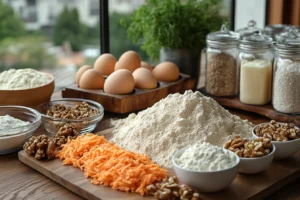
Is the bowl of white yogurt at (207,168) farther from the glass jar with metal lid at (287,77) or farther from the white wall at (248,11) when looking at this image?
the white wall at (248,11)

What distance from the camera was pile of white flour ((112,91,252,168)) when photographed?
1365 mm

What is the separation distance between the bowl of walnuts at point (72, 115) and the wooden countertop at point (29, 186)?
0.18 m

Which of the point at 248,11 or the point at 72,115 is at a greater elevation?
Answer: the point at 248,11

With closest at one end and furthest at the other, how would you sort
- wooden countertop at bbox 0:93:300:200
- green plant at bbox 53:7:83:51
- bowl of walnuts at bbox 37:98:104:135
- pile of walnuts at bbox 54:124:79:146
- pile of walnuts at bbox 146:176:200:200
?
1. pile of walnuts at bbox 146:176:200:200
2. wooden countertop at bbox 0:93:300:200
3. pile of walnuts at bbox 54:124:79:146
4. bowl of walnuts at bbox 37:98:104:135
5. green plant at bbox 53:7:83:51

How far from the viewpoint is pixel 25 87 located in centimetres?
166

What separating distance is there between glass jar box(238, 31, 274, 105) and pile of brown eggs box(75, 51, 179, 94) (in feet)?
0.90

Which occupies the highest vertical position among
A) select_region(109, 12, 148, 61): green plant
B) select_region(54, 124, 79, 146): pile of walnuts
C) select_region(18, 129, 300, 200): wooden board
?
select_region(109, 12, 148, 61): green plant

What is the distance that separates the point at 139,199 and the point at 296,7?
6.69 ft

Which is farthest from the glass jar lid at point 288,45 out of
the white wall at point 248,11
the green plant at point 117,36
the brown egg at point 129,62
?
the white wall at point 248,11

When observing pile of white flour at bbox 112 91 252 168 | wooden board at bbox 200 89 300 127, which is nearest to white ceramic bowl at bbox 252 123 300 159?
pile of white flour at bbox 112 91 252 168

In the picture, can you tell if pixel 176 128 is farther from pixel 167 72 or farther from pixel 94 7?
pixel 94 7

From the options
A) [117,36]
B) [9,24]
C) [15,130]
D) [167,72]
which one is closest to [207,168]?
[15,130]

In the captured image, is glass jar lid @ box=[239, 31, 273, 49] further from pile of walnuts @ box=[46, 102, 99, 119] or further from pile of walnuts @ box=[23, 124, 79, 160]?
pile of walnuts @ box=[23, 124, 79, 160]

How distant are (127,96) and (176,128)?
38cm
